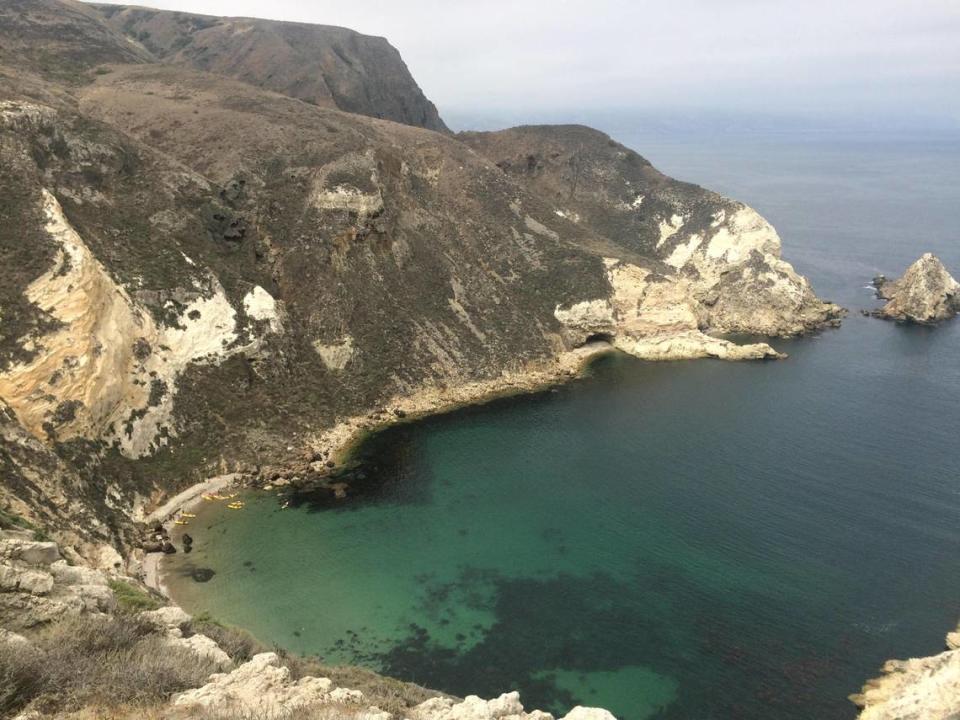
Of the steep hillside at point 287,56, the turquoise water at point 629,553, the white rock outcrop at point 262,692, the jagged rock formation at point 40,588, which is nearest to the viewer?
the white rock outcrop at point 262,692

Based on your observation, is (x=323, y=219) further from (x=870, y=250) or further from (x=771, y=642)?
(x=870, y=250)

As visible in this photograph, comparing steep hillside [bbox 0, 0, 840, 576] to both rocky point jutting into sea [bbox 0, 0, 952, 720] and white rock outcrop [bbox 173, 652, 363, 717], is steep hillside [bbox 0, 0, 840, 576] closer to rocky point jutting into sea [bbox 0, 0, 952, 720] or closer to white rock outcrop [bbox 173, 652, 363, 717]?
rocky point jutting into sea [bbox 0, 0, 952, 720]

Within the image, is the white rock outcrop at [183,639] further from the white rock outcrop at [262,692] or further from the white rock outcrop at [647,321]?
the white rock outcrop at [647,321]

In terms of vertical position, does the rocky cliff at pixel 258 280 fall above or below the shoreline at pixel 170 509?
above

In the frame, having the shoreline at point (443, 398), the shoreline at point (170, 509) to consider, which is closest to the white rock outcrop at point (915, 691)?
the shoreline at point (170, 509)

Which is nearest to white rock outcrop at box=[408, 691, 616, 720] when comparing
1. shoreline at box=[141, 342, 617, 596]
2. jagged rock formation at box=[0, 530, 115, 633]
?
jagged rock formation at box=[0, 530, 115, 633]

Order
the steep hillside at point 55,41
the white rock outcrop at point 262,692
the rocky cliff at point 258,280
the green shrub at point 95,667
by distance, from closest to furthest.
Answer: the green shrub at point 95,667 < the white rock outcrop at point 262,692 < the rocky cliff at point 258,280 < the steep hillside at point 55,41
